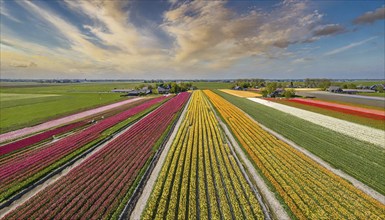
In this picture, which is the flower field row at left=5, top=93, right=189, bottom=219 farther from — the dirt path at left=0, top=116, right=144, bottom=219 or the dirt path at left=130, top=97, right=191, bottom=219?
the dirt path at left=130, top=97, right=191, bottom=219

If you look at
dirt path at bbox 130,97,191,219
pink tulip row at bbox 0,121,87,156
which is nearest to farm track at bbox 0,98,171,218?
dirt path at bbox 130,97,191,219

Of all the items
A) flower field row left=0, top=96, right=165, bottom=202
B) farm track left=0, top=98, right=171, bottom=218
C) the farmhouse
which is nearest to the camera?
farm track left=0, top=98, right=171, bottom=218

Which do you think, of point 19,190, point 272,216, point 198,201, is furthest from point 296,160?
point 19,190

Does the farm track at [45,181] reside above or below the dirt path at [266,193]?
above

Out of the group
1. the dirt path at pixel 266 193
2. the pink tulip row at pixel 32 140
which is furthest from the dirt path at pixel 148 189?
the pink tulip row at pixel 32 140

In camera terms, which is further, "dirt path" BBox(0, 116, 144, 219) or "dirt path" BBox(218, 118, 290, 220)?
"dirt path" BBox(0, 116, 144, 219)

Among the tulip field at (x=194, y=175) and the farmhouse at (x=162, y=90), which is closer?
the tulip field at (x=194, y=175)

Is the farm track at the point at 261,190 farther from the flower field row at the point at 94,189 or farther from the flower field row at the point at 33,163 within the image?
the flower field row at the point at 33,163

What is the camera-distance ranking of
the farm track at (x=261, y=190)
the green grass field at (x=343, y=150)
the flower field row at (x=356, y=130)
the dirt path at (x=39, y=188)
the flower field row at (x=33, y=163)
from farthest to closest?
the flower field row at (x=356, y=130)
the green grass field at (x=343, y=150)
the flower field row at (x=33, y=163)
the dirt path at (x=39, y=188)
the farm track at (x=261, y=190)
